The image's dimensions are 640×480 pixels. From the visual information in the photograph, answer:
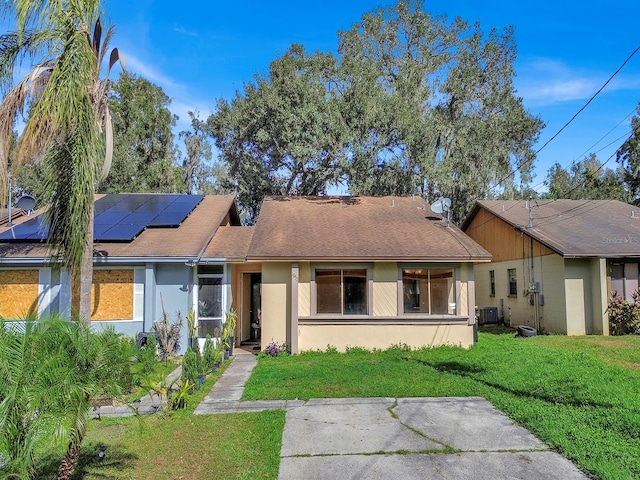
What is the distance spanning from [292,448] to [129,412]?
2.93 metres

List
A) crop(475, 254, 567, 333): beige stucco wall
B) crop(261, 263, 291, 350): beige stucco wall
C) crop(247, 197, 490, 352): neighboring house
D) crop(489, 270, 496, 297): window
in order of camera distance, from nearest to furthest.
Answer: crop(247, 197, 490, 352): neighboring house
crop(261, 263, 291, 350): beige stucco wall
crop(475, 254, 567, 333): beige stucco wall
crop(489, 270, 496, 297): window

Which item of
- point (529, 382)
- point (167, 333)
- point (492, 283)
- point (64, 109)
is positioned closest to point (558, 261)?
point (492, 283)

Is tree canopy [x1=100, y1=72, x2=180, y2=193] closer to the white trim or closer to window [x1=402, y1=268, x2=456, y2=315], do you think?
the white trim

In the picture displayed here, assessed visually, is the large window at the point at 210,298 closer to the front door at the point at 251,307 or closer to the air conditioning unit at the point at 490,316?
the front door at the point at 251,307

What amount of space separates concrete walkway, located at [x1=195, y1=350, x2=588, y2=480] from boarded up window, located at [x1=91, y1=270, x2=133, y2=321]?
15.6 ft

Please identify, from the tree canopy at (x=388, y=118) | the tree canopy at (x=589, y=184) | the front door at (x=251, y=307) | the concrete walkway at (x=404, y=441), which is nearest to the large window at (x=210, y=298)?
the front door at (x=251, y=307)

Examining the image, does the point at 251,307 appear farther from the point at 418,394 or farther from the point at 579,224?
the point at 579,224

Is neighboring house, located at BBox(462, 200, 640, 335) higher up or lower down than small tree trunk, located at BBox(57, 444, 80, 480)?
higher up

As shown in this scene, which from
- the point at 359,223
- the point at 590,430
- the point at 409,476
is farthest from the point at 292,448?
the point at 359,223

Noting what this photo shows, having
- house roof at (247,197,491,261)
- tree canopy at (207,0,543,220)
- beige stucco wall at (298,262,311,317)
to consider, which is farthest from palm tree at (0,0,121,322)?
tree canopy at (207,0,543,220)

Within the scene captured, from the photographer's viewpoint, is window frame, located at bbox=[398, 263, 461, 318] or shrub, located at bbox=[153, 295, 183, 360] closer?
shrub, located at bbox=[153, 295, 183, 360]

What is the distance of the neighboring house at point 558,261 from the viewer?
45.4 feet

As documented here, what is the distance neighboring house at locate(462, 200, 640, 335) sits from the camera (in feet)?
45.4

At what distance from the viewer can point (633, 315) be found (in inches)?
531
